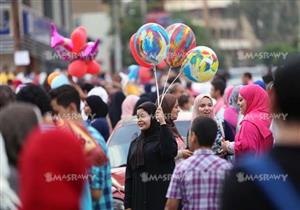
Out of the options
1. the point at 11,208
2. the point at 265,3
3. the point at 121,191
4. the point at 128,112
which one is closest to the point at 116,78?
the point at 128,112

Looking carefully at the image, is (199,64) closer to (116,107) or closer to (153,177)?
(153,177)

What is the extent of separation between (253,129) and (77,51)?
6331 millimetres

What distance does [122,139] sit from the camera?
1171 cm

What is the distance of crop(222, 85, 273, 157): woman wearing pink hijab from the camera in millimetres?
9500

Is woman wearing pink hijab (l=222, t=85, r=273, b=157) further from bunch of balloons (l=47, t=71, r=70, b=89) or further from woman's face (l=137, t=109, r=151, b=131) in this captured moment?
bunch of balloons (l=47, t=71, r=70, b=89)

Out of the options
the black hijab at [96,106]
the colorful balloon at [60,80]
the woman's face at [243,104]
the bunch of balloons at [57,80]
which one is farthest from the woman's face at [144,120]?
the colorful balloon at [60,80]

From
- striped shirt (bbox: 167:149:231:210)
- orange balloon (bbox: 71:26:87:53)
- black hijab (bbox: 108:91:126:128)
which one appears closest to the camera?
striped shirt (bbox: 167:149:231:210)

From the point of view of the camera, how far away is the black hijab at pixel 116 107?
17.8 m

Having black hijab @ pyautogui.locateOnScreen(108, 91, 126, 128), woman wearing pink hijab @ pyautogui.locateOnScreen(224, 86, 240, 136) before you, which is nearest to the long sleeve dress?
woman wearing pink hijab @ pyautogui.locateOnScreen(224, 86, 240, 136)

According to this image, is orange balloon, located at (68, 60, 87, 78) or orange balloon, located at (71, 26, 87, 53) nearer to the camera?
orange balloon, located at (68, 60, 87, 78)

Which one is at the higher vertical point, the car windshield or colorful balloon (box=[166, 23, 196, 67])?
colorful balloon (box=[166, 23, 196, 67])

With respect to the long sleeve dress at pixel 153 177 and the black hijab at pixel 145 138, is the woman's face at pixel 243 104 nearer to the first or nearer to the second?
the black hijab at pixel 145 138

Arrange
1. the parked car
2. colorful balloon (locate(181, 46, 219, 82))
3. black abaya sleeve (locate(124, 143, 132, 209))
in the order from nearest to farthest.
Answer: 1. black abaya sleeve (locate(124, 143, 132, 209))
2. the parked car
3. colorful balloon (locate(181, 46, 219, 82))

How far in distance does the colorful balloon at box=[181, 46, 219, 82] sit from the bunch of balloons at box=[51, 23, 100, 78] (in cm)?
400
